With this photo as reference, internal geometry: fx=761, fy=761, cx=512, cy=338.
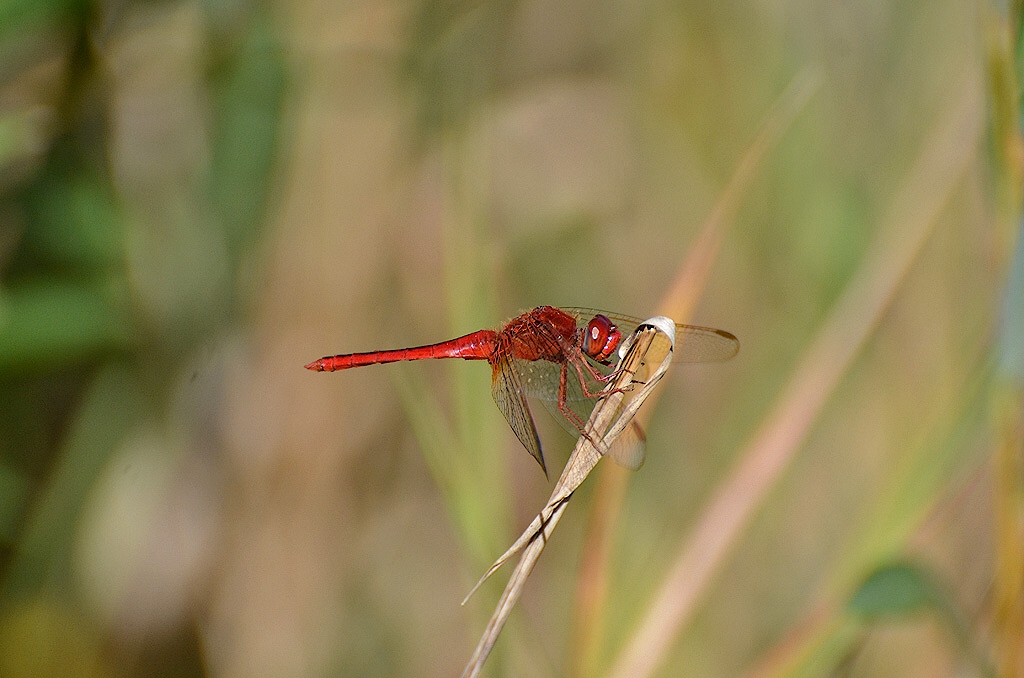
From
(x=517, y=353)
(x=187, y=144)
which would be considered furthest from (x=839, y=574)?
(x=187, y=144)

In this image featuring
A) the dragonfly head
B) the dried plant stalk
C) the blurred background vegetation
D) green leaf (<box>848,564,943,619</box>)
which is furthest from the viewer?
the dragonfly head

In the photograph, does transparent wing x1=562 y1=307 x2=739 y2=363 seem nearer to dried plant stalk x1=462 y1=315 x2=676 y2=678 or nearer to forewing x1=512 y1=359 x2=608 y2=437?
forewing x1=512 y1=359 x2=608 y2=437

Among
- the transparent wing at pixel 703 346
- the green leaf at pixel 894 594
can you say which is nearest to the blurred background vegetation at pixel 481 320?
the green leaf at pixel 894 594

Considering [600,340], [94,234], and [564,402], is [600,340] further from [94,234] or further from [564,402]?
[94,234]

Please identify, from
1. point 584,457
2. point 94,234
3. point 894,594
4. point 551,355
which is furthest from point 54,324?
point 894,594

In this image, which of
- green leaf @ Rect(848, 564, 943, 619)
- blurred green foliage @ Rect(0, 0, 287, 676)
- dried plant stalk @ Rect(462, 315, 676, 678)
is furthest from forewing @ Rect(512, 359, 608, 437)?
blurred green foliage @ Rect(0, 0, 287, 676)

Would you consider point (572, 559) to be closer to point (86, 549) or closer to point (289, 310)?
point (289, 310)
